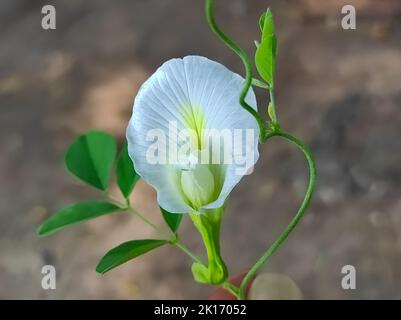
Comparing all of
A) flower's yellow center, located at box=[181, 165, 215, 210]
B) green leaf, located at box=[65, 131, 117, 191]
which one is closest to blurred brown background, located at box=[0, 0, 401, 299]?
green leaf, located at box=[65, 131, 117, 191]

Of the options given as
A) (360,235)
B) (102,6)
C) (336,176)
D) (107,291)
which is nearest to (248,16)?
(102,6)

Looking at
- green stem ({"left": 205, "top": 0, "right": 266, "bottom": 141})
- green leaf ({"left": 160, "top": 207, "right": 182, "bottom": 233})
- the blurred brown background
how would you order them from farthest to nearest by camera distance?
the blurred brown background
green leaf ({"left": 160, "top": 207, "right": 182, "bottom": 233})
green stem ({"left": 205, "top": 0, "right": 266, "bottom": 141})

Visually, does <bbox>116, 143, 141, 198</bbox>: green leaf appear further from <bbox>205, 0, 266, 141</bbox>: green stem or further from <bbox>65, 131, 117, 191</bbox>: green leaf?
<bbox>205, 0, 266, 141</bbox>: green stem

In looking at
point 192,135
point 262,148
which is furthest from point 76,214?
point 262,148

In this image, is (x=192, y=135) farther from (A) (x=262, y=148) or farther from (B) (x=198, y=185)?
(A) (x=262, y=148)

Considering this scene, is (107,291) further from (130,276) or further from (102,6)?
(102,6)

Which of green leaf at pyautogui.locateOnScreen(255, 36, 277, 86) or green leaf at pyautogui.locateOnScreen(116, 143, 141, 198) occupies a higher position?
green leaf at pyautogui.locateOnScreen(255, 36, 277, 86)

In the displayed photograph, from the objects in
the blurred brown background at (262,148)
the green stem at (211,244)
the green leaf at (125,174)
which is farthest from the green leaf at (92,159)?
the blurred brown background at (262,148)
